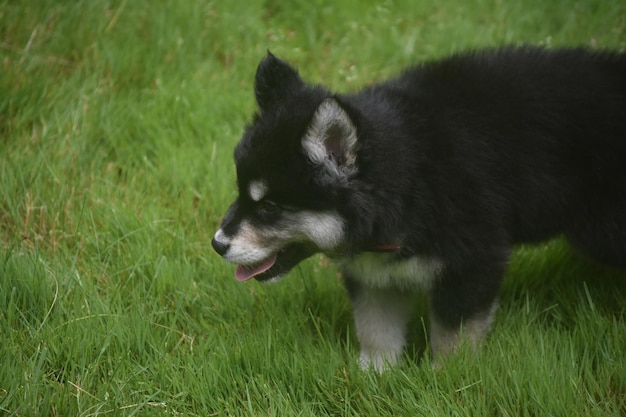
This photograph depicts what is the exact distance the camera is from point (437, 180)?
3258mm

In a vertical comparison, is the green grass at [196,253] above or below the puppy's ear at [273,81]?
below

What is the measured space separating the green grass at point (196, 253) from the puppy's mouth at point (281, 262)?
293 millimetres

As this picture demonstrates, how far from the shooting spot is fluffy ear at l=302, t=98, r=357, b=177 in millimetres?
2900

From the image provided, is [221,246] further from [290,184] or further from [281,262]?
[290,184]

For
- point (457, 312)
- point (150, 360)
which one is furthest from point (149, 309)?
point (457, 312)

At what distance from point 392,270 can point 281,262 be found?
1.64 feet

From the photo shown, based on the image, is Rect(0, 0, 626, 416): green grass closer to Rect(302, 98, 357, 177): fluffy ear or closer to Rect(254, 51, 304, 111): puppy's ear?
Rect(302, 98, 357, 177): fluffy ear

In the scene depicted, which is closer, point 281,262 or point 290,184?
point 290,184

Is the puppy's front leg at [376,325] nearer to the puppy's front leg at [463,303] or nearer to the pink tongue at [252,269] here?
the puppy's front leg at [463,303]

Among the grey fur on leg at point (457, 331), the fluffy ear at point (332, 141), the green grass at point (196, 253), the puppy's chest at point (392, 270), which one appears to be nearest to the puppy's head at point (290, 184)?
the fluffy ear at point (332, 141)

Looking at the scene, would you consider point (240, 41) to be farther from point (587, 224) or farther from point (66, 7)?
point (587, 224)

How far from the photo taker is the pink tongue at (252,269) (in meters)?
3.33

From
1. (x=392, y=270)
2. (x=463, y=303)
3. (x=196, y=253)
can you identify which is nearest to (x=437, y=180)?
(x=392, y=270)

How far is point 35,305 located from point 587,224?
2623 mm
